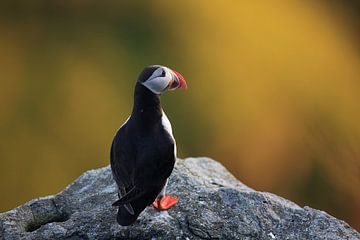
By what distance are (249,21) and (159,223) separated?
636 centimetres

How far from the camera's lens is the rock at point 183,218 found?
395 centimetres

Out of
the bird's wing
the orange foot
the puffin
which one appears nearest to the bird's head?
the puffin

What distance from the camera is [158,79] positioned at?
12.6 feet

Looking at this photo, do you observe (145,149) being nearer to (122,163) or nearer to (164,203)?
(122,163)

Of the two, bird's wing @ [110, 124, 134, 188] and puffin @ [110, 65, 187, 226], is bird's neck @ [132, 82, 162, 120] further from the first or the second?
bird's wing @ [110, 124, 134, 188]

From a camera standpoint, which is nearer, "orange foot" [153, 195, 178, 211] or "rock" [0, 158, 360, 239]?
"rock" [0, 158, 360, 239]

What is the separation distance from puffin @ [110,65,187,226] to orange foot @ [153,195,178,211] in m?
0.01

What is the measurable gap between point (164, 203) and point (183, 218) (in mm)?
161

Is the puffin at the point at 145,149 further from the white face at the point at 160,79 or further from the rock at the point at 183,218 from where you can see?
the rock at the point at 183,218

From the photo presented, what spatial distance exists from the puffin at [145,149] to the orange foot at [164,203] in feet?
0.04

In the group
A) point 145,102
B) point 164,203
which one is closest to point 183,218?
point 164,203

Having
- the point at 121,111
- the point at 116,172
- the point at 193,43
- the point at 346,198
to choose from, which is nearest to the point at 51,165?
the point at 121,111

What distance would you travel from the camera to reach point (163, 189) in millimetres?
4047

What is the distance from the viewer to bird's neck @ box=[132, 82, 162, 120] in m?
3.94
